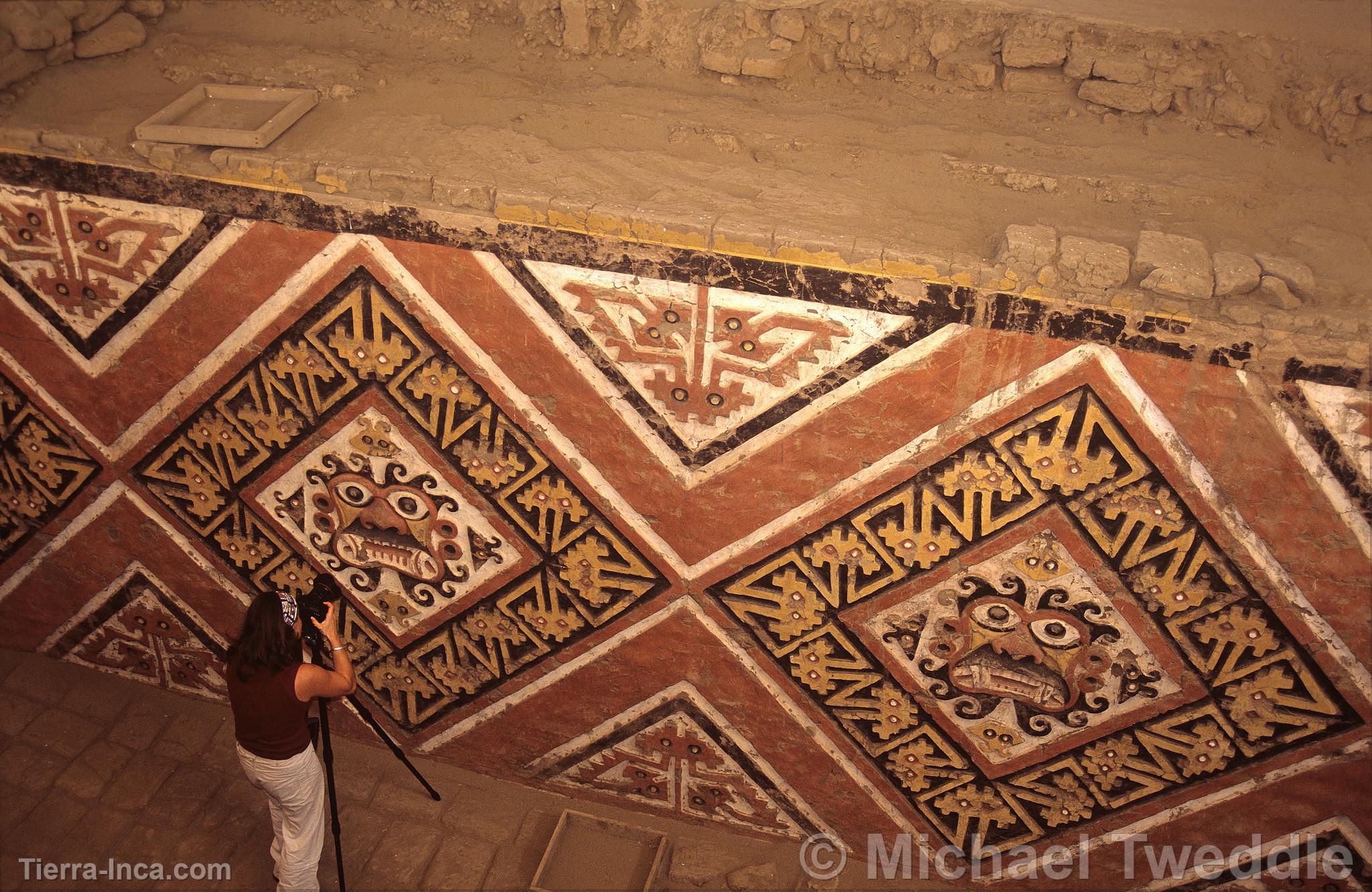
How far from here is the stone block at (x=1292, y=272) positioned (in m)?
2.16

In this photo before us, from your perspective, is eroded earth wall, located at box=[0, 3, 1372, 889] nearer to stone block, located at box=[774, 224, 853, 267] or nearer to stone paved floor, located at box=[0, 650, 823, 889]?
stone block, located at box=[774, 224, 853, 267]

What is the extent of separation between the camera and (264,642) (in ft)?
8.40

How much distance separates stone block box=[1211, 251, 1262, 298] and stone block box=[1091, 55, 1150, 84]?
0.76m

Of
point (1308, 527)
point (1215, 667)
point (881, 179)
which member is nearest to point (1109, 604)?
point (1215, 667)

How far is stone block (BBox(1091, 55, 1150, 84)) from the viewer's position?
2.75 metres

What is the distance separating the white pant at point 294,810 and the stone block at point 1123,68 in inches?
99.2

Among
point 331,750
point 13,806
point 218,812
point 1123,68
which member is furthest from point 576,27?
point 13,806

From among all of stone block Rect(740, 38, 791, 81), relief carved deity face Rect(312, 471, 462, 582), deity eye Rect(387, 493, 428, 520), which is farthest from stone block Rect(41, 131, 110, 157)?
stone block Rect(740, 38, 791, 81)

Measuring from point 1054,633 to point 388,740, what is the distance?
166cm

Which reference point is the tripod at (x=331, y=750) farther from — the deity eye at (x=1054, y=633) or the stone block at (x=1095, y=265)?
the stone block at (x=1095, y=265)

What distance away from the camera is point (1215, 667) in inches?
97.6

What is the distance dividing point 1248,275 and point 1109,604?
2.44 ft

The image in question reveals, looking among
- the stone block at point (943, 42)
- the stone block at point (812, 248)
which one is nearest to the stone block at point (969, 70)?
the stone block at point (943, 42)

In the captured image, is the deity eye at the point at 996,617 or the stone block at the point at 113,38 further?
the stone block at the point at 113,38
